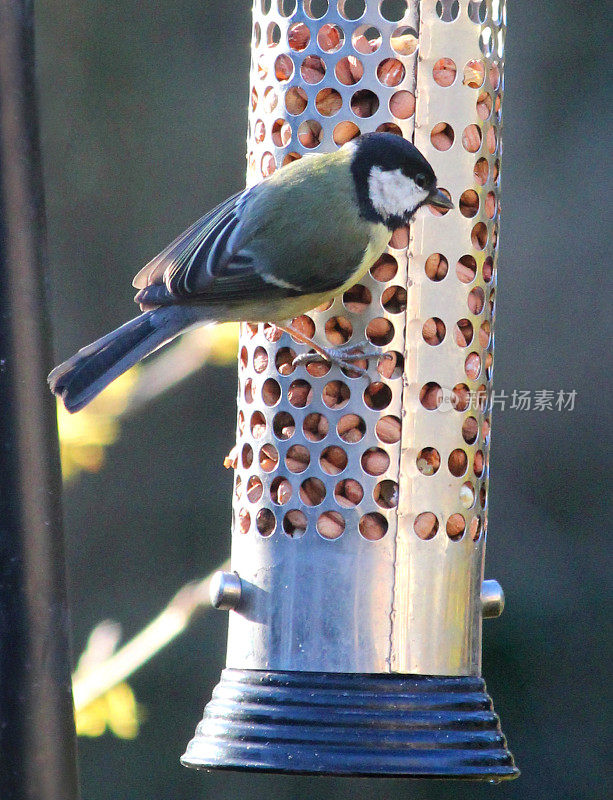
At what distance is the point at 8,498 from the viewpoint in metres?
1.75

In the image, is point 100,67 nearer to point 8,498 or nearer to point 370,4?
point 370,4

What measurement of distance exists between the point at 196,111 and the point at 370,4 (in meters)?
2.68

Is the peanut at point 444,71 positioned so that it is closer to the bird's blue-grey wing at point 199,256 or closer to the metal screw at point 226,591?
the bird's blue-grey wing at point 199,256

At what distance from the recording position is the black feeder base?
194cm

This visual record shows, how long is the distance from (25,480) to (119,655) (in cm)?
42

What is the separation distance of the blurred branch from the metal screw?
25mm

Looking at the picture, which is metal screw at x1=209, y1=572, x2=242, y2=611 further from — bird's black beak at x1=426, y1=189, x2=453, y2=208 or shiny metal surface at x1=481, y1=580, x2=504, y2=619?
bird's black beak at x1=426, y1=189, x2=453, y2=208

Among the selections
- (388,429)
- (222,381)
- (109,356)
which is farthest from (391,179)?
(222,381)

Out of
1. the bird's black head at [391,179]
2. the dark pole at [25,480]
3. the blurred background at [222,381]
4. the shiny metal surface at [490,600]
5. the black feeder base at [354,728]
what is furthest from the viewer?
the blurred background at [222,381]

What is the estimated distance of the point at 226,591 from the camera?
2156 millimetres

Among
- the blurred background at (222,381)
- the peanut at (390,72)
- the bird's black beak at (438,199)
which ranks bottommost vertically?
the blurred background at (222,381)

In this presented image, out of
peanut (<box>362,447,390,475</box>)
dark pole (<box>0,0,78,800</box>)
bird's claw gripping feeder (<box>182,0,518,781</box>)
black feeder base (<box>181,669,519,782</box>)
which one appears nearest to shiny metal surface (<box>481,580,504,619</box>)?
bird's claw gripping feeder (<box>182,0,518,781</box>)

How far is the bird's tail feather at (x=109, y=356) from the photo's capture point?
1.99m

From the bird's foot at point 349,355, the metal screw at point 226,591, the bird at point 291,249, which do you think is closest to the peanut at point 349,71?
the bird at point 291,249
